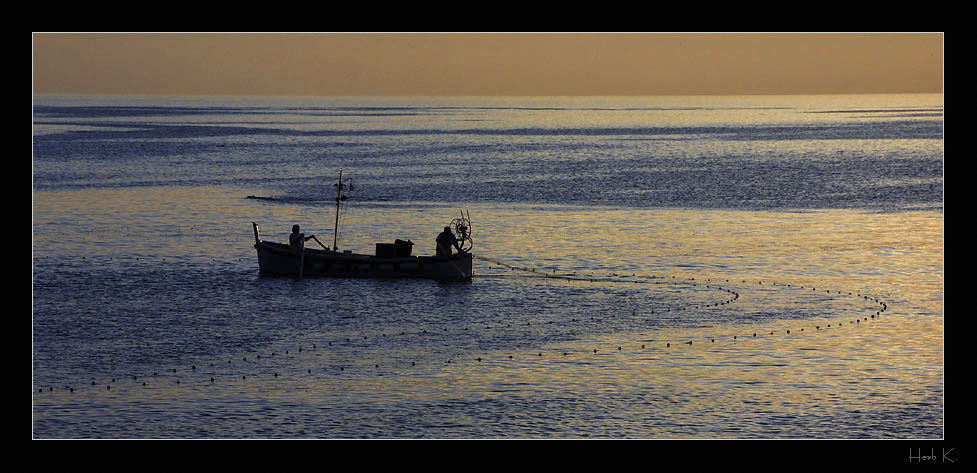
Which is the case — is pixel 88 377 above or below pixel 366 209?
below

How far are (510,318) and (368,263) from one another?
8468 mm

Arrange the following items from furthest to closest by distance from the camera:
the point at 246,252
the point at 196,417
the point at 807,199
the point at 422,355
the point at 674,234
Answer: the point at 807,199 → the point at 674,234 → the point at 246,252 → the point at 422,355 → the point at 196,417

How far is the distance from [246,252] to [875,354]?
28310 millimetres

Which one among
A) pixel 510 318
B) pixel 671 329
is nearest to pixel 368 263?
pixel 510 318

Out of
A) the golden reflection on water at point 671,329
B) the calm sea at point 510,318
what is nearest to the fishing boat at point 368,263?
the calm sea at point 510,318

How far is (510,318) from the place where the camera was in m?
41.1

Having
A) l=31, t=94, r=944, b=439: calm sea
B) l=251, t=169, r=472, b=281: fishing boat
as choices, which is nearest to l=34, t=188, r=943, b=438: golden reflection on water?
l=31, t=94, r=944, b=439: calm sea

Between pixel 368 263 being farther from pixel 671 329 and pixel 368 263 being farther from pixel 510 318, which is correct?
pixel 671 329

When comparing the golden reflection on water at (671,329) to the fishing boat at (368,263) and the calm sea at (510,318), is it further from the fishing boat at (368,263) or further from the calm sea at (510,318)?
the fishing boat at (368,263)

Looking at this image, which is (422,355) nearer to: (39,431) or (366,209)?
(39,431)

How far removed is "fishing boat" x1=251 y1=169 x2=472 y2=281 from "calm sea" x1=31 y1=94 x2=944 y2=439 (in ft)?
2.26

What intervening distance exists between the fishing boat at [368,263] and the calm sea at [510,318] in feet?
→ 2.26
